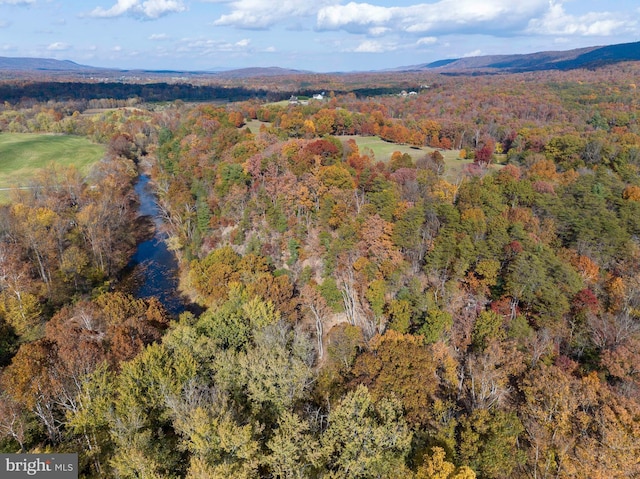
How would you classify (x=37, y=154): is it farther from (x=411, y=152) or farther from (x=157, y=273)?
(x=411, y=152)

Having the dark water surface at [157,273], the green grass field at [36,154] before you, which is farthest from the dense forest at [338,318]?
the green grass field at [36,154]

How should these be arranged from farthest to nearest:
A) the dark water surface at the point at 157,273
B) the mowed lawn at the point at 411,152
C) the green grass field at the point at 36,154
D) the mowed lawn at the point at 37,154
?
the mowed lawn at the point at 37,154 < the green grass field at the point at 36,154 < the mowed lawn at the point at 411,152 < the dark water surface at the point at 157,273

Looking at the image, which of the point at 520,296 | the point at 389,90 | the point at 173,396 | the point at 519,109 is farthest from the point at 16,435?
the point at 389,90

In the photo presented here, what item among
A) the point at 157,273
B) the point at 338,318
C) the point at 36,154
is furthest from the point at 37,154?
the point at 338,318

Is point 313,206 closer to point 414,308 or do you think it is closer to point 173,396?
point 414,308

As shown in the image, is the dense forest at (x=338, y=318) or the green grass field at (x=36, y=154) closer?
the dense forest at (x=338, y=318)

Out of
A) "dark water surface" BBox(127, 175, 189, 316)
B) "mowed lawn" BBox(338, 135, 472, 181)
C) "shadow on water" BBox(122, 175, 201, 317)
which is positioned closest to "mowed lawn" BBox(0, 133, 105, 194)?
"dark water surface" BBox(127, 175, 189, 316)

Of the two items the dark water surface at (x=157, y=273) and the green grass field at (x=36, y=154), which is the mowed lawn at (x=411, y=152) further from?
the green grass field at (x=36, y=154)
